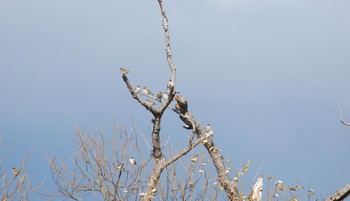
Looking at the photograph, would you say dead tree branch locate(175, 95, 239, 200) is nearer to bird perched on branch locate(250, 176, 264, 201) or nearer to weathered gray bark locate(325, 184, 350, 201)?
bird perched on branch locate(250, 176, 264, 201)

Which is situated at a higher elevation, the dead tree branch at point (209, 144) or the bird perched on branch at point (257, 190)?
the dead tree branch at point (209, 144)

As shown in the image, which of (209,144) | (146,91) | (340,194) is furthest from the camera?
(209,144)

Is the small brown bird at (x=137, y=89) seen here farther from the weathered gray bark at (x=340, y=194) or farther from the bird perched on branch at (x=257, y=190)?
the weathered gray bark at (x=340, y=194)

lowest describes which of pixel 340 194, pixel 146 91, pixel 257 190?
pixel 340 194

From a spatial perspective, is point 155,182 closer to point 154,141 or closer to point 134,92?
point 154,141

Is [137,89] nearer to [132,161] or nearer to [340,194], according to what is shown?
[132,161]

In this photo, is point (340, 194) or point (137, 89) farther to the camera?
point (137, 89)

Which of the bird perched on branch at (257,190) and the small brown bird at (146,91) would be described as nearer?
the bird perched on branch at (257,190)

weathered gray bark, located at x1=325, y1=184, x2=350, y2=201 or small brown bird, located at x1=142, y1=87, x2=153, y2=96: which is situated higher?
small brown bird, located at x1=142, y1=87, x2=153, y2=96

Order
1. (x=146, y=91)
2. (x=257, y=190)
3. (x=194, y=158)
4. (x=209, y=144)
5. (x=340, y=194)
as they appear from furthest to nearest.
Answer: (x=209, y=144) < (x=146, y=91) < (x=257, y=190) < (x=194, y=158) < (x=340, y=194)

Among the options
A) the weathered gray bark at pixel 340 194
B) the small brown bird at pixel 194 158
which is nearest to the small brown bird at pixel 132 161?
the small brown bird at pixel 194 158

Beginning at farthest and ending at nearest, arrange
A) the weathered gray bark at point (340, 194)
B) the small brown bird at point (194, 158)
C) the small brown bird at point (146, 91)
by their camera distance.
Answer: the small brown bird at point (146, 91), the small brown bird at point (194, 158), the weathered gray bark at point (340, 194)

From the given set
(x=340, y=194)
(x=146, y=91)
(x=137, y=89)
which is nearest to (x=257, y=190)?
(x=340, y=194)

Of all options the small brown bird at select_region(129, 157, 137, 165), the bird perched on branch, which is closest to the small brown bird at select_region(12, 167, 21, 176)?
the small brown bird at select_region(129, 157, 137, 165)
